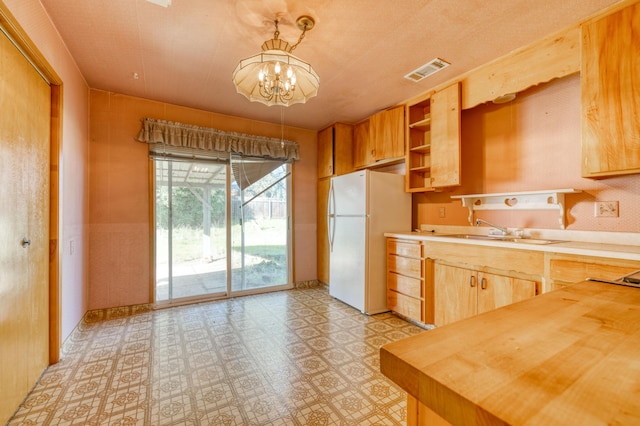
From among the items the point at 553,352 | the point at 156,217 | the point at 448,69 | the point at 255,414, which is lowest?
the point at 255,414

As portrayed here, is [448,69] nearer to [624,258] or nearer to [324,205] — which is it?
[624,258]

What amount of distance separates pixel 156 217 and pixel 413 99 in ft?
10.8

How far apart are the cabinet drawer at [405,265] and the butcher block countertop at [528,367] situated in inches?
Result: 82.8

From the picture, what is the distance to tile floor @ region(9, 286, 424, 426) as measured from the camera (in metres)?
1.61

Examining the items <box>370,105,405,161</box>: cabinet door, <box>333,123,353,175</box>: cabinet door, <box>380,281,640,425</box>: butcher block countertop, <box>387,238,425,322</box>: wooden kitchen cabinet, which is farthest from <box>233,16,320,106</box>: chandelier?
<box>333,123,353,175</box>: cabinet door

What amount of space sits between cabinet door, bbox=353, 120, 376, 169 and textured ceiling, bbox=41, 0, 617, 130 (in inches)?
34.8

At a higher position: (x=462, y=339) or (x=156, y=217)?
(x=156, y=217)

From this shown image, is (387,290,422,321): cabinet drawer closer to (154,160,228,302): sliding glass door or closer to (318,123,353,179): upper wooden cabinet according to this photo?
(318,123,353,179): upper wooden cabinet

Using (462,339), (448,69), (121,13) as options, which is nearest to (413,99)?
(448,69)

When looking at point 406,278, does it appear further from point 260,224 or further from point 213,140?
point 213,140

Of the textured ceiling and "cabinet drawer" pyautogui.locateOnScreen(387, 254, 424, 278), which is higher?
the textured ceiling

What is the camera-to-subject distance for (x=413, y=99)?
3176mm

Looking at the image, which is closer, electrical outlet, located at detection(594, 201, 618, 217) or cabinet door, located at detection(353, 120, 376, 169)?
electrical outlet, located at detection(594, 201, 618, 217)

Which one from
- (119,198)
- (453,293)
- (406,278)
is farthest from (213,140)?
(453,293)
